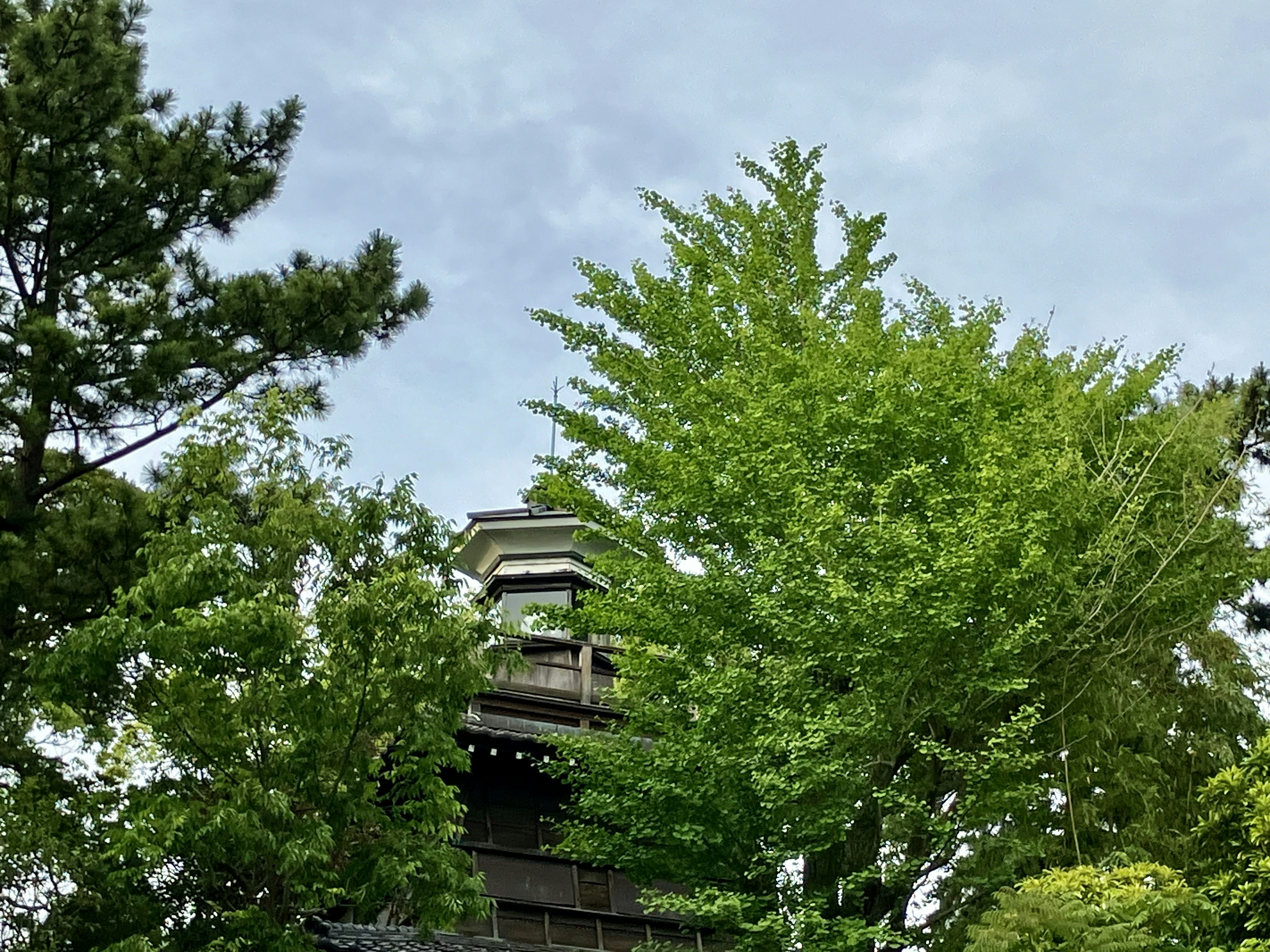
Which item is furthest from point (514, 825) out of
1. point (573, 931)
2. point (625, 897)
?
point (625, 897)

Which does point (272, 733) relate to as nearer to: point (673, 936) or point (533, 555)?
point (673, 936)

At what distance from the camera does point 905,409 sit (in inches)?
521

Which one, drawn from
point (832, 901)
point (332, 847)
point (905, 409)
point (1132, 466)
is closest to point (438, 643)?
point (332, 847)

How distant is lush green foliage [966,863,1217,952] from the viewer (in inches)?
409

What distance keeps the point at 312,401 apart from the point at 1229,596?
33.2ft

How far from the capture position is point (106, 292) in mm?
15211

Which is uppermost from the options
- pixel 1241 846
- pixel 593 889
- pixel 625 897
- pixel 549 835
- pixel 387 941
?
pixel 549 835

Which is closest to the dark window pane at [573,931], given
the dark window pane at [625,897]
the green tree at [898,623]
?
the dark window pane at [625,897]

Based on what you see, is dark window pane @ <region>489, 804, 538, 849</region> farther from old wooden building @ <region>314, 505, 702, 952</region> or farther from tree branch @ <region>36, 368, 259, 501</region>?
tree branch @ <region>36, 368, 259, 501</region>

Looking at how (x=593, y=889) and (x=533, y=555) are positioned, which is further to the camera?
(x=533, y=555)

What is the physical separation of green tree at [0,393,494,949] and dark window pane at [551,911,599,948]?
16.3ft

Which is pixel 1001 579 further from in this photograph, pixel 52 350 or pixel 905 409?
pixel 52 350

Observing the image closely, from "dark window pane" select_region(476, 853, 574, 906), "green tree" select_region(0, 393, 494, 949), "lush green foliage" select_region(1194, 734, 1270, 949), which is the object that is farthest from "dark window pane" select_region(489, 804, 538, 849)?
"lush green foliage" select_region(1194, 734, 1270, 949)

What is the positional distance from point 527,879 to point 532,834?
67cm
